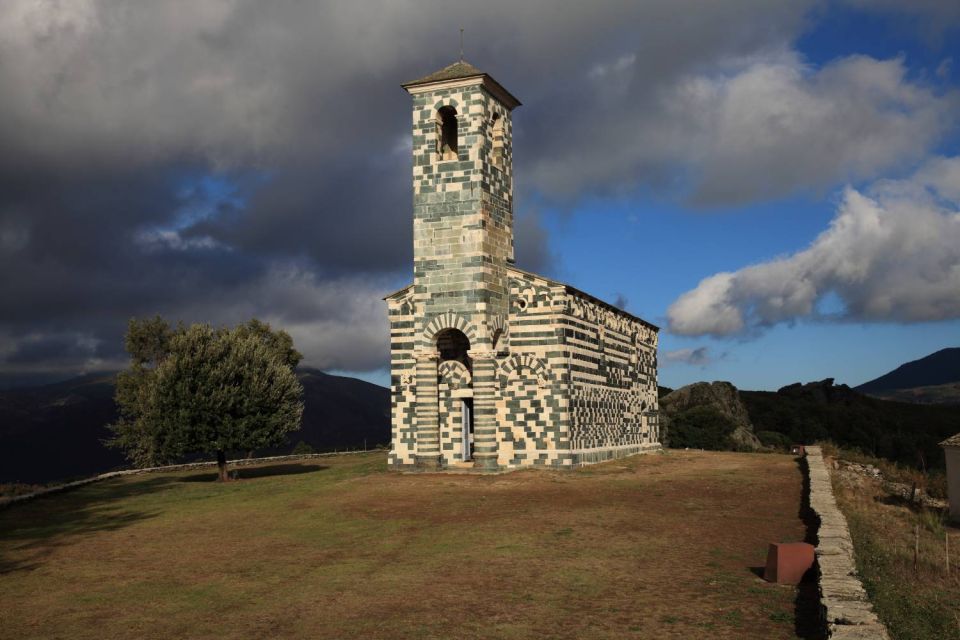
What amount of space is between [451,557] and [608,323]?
2350 cm

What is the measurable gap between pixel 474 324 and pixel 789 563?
1868 cm

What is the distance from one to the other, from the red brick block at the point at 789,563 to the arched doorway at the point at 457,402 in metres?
19.6

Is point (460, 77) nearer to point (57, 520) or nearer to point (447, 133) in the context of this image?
point (447, 133)

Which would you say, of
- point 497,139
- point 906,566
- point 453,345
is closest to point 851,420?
point 453,345

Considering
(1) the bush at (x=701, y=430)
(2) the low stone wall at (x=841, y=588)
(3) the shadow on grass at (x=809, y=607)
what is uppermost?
(1) the bush at (x=701, y=430)

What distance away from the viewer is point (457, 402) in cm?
3269

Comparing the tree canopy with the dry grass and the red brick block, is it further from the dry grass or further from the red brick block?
the red brick block

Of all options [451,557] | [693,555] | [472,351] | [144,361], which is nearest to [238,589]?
[451,557]

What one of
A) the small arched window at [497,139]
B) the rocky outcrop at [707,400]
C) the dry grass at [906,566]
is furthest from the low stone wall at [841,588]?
the rocky outcrop at [707,400]

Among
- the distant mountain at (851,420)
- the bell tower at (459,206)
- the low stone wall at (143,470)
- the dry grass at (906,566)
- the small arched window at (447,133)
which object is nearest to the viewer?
the dry grass at (906,566)

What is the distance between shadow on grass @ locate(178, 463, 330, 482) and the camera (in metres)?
36.8

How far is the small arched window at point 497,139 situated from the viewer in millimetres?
33594

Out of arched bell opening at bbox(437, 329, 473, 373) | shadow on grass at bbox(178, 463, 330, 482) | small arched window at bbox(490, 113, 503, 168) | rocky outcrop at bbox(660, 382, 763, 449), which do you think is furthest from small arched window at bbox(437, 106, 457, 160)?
rocky outcrop at bbox(660, 382, 763, 449)

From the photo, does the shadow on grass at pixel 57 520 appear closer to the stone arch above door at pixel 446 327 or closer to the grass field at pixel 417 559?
the grass field at pixel 417 559
